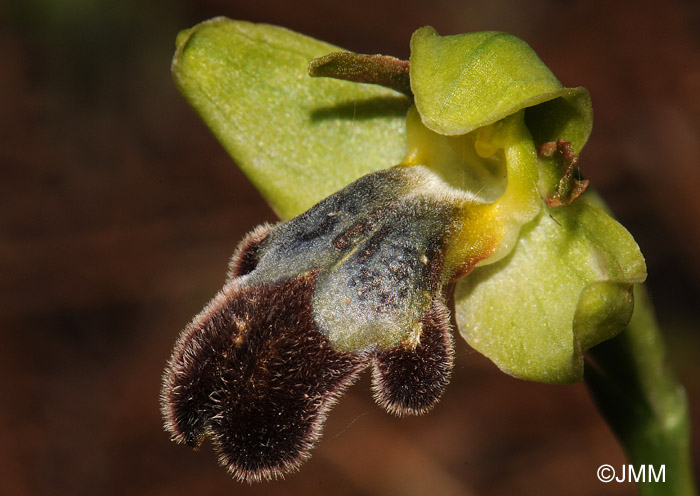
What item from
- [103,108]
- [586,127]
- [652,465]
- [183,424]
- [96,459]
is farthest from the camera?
[103,108]

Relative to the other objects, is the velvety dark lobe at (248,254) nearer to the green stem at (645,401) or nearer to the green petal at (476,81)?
the green petal at (476,81)

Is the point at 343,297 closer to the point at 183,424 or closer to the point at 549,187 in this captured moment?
the point at 183,424

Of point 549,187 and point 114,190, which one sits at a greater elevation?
point 549,187

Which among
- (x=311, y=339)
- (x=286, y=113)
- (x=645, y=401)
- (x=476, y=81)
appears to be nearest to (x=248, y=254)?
(x=311, y=339)

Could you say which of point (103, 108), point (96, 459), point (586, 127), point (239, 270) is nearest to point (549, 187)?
→ point (586, 127)

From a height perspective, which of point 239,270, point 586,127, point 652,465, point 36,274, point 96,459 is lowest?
point 96,459

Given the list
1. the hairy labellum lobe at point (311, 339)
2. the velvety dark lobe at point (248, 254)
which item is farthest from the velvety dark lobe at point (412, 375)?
the velvety dark lobe at point (248, 254)
